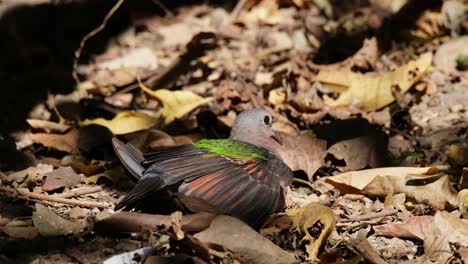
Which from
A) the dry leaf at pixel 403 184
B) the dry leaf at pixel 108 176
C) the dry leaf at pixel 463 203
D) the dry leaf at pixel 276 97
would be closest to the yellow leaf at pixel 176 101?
the dry leaf at pixel 276 97

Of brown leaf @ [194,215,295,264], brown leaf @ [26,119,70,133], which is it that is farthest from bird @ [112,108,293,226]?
brown leaf @ [26,119,70,133]

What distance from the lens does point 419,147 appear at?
19.3 ft

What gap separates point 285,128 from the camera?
6.13m

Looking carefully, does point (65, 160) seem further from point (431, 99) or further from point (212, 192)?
point (431, 99)

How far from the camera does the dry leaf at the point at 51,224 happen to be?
4.14 metres

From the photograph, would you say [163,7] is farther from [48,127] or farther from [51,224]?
[51,224]

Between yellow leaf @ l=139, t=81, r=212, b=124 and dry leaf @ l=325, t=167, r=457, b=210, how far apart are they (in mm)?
1614

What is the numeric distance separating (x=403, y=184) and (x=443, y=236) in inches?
28.3

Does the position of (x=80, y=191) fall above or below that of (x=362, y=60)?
below

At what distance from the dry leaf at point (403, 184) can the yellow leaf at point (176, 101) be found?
1.61 metres

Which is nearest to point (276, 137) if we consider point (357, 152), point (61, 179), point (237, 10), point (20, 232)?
point (357, 152)

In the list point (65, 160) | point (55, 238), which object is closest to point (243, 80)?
point (65, 160)

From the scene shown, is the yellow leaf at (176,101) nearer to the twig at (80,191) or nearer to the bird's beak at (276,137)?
the bird's beak at (276,137)

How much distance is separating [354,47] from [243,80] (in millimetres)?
1297
